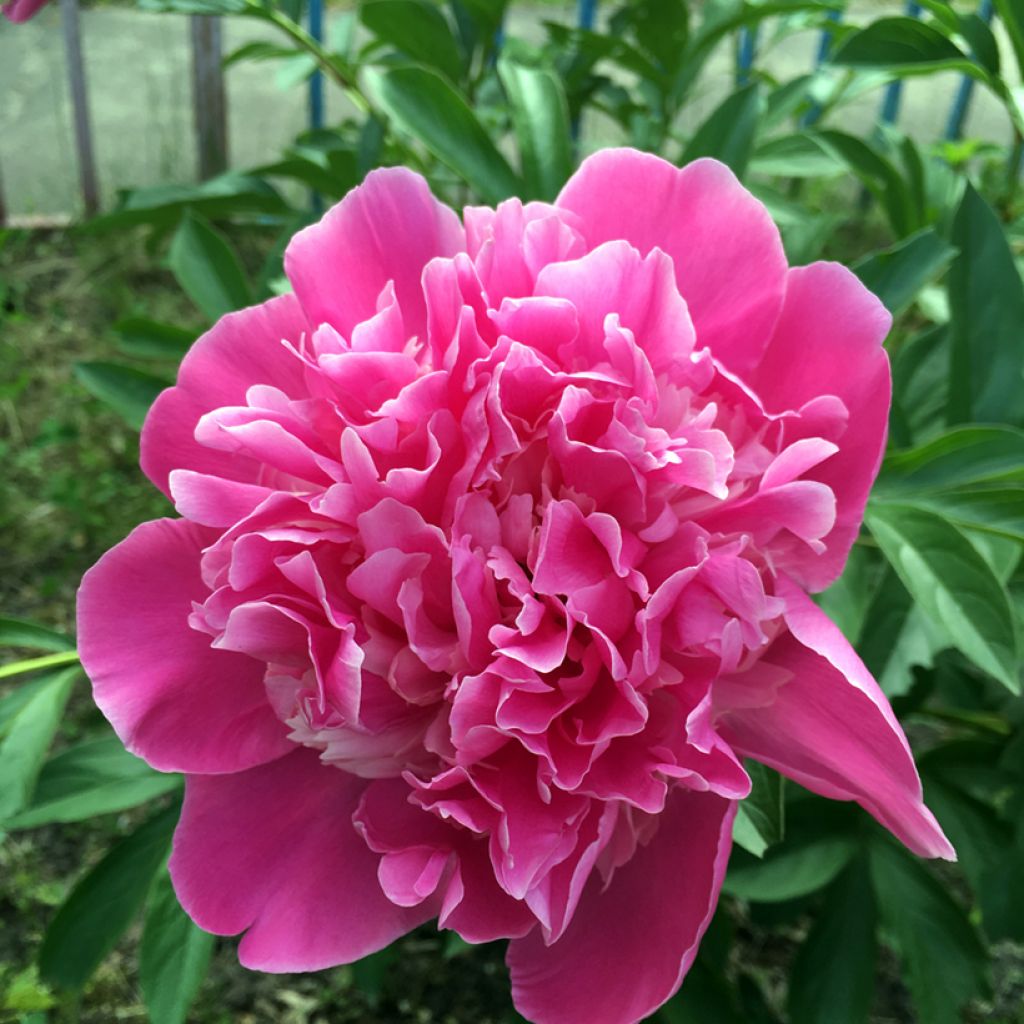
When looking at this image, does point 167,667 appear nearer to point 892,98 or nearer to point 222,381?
point 222,381

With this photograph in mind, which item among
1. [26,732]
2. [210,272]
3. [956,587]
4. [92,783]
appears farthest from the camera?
[210,272]

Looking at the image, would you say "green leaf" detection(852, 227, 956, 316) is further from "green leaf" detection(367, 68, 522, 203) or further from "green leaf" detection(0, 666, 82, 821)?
"green leaf" detection(0, 666, 82, 821)

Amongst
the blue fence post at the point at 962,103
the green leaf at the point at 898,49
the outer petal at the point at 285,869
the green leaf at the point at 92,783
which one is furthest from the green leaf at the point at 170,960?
the blue fence post at the point at 962,103

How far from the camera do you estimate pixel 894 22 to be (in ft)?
2.81

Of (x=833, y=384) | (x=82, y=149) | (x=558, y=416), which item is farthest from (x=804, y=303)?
(x=82, y=149)

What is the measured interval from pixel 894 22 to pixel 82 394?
156 cm

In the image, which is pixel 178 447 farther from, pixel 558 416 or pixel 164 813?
pixel 164 813

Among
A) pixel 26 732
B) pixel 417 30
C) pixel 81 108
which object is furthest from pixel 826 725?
pixel 81 108

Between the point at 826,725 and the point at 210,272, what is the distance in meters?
0.67

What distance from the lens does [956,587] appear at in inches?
25.6

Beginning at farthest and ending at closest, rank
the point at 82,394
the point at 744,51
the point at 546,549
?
the point at 744,51 → the point at 82,394 → the point at 546,549

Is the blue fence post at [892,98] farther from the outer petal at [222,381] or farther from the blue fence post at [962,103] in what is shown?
the outer petal at [222,381]

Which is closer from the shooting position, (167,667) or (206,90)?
(167,667)

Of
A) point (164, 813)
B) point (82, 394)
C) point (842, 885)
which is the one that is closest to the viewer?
point (164, 813)
